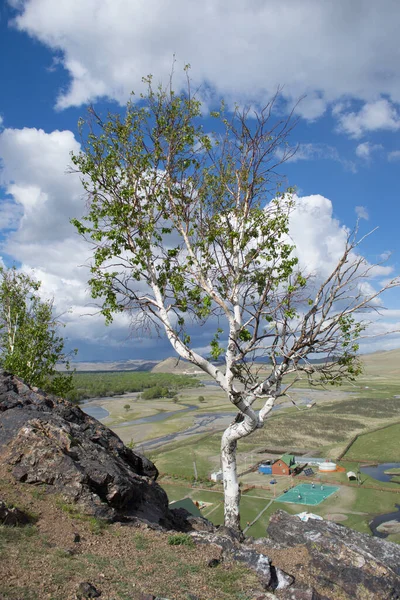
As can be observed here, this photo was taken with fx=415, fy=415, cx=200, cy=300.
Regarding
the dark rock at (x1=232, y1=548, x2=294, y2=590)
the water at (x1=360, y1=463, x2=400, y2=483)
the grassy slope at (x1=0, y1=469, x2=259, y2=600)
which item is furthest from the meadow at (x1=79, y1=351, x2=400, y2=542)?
the grassy slope at (x1=0, y1=469, x2=259, y2=600)

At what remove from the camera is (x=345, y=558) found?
39.7 ft

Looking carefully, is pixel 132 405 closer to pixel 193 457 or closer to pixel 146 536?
pixel 193 457

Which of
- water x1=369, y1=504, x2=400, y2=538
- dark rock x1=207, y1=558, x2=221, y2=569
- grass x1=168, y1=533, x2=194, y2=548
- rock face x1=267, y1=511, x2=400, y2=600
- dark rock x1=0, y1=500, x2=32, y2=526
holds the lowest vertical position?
water x1=369, y1=504, x2=400, y2=538

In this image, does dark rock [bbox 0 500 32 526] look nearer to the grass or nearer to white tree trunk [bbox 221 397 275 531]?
the grass

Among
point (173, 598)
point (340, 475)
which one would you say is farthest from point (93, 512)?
point (340, 475)

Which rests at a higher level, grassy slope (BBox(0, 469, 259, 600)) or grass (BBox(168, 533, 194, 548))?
grassy slope (BBox(0, 469, 259, 600))

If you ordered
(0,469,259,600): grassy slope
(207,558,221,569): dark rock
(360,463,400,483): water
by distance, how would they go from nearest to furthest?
(0,469,259,600): grassy slope < (207,558,221,569): dark rock < (360,463,400,483): water

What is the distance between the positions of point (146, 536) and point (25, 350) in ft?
79.8

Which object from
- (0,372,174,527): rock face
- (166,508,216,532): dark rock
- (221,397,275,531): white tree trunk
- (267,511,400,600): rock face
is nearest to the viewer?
(267,511,400,600): rock face

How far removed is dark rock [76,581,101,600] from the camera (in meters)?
8.59

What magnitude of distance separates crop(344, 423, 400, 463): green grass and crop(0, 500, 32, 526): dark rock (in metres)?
72.1

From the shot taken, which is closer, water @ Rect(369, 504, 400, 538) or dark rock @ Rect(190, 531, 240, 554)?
dark rock @ Rect(190, 531, 240, 554)

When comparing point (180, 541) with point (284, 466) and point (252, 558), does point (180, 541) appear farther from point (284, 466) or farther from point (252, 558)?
point (284, 466)

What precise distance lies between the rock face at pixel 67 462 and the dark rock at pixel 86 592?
4182 millimetres
